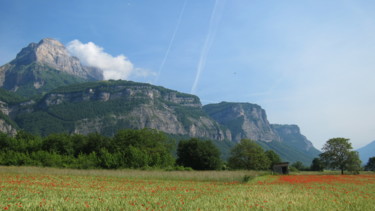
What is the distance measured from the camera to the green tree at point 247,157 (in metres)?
84.7

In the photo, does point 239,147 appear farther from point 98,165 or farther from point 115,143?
point 98,165

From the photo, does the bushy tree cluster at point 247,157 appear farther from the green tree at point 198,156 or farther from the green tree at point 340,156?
the green tree at point 340,156

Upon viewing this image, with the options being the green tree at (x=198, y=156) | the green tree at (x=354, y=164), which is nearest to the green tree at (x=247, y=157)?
the green tree at (x=198, y=156)

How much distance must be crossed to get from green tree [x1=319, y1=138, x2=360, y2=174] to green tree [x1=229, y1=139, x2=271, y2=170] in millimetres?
18480

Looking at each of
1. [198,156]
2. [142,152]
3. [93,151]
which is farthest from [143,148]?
[198,156]

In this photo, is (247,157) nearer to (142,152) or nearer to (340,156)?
(340,156)

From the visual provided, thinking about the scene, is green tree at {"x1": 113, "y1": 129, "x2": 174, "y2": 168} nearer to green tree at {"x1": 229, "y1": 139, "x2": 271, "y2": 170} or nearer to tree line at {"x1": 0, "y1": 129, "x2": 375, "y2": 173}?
tree line at {"x1": 0, "y1": 129, "x2": 375, "y2": 173}

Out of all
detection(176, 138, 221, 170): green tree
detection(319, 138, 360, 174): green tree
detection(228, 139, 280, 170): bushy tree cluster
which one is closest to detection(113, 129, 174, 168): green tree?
detection(176, 138, 221, 170): green tree

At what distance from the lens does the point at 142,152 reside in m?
65.9

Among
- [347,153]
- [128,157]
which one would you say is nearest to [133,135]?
[128,157]

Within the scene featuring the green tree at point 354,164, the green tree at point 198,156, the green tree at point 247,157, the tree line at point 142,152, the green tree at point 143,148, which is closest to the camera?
the green tree at point 143,148

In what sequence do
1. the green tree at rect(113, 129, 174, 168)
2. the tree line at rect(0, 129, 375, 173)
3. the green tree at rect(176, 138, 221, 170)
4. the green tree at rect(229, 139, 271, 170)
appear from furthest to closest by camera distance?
the green tree at rect(229, 139, 271, 170), the green tree at rect(176, 138, 221, 170), the tree line at rect(0, 129, 375, 173), the green tree at rect(113, 129, 174, 168)

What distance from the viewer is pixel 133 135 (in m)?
77.8

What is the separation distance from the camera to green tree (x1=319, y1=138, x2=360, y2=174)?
70.6 metres
